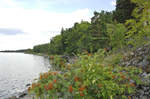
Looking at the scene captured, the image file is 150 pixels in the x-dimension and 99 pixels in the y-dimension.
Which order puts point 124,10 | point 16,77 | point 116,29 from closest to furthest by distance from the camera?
point 116,29 < point 16,77 < point 124,10

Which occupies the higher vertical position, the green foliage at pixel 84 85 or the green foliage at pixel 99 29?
the green foliage at pixel 99 29

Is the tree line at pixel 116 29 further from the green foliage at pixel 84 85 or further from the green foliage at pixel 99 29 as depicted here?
the green foliage at pixel 84 85

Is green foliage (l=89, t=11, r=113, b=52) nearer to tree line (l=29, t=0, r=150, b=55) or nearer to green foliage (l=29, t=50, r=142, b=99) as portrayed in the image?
tree line (l=29, t=0, r=150, b=55)

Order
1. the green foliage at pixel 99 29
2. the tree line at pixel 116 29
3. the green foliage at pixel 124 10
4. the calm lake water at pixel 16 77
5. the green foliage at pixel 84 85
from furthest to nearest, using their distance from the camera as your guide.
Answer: the green foliage at pixel 99 29, the green foliage at pixel 124 10, the calm lake water at pixel 16 77, the tree line at pixel 116 29, the green foliage at pixel 84 85

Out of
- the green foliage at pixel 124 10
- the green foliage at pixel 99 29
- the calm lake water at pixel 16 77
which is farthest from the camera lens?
the green foliage at pixel 99 29

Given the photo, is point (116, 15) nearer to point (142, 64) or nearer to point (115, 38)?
point (115, 38)

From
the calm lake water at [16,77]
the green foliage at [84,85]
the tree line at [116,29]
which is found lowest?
the calm lake water at [16,77]

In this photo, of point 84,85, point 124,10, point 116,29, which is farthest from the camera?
point 124,10

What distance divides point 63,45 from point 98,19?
78.8 feet

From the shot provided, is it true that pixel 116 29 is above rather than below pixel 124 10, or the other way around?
below

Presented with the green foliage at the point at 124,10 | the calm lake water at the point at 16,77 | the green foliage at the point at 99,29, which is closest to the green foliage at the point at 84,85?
the calm lake water at the point at 16,77

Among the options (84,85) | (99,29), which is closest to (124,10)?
(99,29)

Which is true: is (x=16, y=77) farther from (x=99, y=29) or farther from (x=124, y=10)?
(x=99, y=29)

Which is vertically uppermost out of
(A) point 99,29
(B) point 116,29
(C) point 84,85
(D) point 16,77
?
(A) point 99,29
